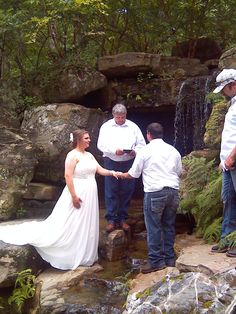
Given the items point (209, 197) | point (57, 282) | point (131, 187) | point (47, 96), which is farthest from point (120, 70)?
point (57, 282)

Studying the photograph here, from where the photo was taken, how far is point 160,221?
17.6 ft

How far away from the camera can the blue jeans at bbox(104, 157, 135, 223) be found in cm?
661

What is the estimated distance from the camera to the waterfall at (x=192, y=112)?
29.4ft

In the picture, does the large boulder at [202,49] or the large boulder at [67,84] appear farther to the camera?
the large boulder at [202,49]

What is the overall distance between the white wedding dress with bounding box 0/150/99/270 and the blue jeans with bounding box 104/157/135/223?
0.45 metres

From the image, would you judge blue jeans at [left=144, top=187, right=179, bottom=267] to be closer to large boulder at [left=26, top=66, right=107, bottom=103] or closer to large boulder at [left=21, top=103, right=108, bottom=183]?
large boulder at [left=21, top=103, right=108, bottom=183]

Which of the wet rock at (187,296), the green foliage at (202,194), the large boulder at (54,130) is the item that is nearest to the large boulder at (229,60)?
the green foliage at (202,194)

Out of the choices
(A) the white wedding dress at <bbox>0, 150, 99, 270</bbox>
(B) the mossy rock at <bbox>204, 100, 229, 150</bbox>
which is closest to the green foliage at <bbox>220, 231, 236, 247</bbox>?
(A) the white wedding dress at <bbox>0, 150, 99, 270</bbox>

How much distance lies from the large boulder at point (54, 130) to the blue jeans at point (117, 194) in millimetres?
1820

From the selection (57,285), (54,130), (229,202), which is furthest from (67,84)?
(229,202)

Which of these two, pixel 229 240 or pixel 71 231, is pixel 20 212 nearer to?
pixel 71 231

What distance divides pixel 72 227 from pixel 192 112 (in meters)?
4.39

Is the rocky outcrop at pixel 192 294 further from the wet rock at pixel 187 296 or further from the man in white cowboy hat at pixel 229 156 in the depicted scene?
the man in white cowboy hat at pixel 229 156

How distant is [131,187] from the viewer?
6711 millimetres
